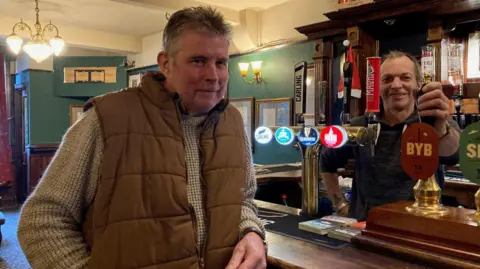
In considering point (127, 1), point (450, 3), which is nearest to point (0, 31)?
point (127, 1)

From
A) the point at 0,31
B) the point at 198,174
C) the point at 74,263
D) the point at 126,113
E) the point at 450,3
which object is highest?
the point at 0,31

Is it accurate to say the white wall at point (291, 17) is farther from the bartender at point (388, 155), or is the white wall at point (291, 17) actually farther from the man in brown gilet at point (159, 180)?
the man in brown gilet at point (159, 180)

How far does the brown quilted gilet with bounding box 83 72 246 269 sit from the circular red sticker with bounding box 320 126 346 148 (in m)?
0.44

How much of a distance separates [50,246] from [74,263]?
0.07 metres

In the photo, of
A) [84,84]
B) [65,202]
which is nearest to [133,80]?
[84,84]

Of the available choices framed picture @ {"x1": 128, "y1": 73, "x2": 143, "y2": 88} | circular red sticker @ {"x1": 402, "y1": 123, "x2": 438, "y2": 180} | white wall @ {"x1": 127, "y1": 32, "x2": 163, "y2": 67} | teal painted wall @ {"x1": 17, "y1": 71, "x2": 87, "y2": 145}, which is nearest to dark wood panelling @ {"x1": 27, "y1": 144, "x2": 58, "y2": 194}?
teal painted wall @ {"x1": 17, "y1": 71, "x2": 87, "y2": 145}

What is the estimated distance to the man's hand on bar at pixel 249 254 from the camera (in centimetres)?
109

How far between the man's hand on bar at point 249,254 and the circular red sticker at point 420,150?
20.4 inches

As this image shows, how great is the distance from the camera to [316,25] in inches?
171

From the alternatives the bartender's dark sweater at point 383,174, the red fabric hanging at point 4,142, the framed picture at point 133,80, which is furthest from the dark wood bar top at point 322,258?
the red fabric hanging at point 4,142

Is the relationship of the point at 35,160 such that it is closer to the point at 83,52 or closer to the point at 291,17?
the point at 83,52

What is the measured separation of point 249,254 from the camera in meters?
1.12

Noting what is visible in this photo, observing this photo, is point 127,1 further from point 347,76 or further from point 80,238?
point 80,238

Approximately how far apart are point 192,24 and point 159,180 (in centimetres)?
44
